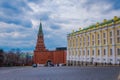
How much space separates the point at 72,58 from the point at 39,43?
148 feet

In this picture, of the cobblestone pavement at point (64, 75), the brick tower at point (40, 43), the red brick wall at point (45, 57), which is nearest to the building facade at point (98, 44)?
the red brick wall at point (45, 57)

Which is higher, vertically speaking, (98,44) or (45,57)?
(98,44)

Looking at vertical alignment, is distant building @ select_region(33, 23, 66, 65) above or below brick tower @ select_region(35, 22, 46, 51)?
below

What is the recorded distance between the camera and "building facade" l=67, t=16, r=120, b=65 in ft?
243

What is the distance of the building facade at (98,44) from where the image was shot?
243ft

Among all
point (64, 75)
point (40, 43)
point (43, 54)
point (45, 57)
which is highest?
point (40, 43)

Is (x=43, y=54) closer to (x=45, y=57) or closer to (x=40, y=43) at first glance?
(x=45, y=57)

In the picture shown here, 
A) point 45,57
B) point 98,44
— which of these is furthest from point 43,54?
point 98,44

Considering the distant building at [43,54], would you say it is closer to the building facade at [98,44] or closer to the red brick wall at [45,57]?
the red brick wall at [45,57]

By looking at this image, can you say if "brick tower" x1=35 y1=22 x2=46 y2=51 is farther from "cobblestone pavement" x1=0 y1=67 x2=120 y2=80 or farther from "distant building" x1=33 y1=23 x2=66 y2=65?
"cobblestone pavement" x1=0 y1=67 x2=120 y2=80

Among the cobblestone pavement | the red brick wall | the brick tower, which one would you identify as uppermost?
the brick tower

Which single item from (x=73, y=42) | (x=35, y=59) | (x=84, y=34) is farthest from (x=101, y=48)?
(x=35, y=59)

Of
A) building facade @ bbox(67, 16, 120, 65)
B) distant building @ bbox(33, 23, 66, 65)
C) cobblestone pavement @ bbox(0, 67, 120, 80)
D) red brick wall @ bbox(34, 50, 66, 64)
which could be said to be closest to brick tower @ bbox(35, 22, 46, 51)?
distant building @ bbox(33, 23, 66, 65)

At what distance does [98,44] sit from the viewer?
83375mm
